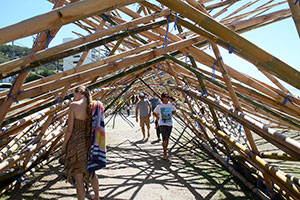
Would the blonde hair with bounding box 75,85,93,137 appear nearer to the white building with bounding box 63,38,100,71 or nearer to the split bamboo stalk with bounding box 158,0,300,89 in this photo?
the split bamboo stalk with bounding box 158,0,300,89

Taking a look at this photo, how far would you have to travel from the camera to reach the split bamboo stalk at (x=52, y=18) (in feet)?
3.71

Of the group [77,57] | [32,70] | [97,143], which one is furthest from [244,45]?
[77,57]

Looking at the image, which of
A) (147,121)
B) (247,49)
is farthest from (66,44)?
(147,121)

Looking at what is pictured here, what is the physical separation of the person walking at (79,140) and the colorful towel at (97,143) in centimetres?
5

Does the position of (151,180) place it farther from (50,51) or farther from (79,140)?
(50,51)

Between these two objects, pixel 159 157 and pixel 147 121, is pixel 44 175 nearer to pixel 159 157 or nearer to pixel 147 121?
pixel 159 157

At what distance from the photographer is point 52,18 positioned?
117 centimetres

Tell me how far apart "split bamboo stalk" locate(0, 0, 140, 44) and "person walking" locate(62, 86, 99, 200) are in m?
1.03

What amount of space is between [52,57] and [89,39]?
40 centimetres

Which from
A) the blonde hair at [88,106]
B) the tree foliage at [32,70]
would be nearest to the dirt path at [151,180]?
the blonde hair at [88,106]

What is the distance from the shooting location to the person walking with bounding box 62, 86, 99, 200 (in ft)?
6.86

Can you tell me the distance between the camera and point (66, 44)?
73.3 inches

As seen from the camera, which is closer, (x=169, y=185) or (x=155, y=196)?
(x=155, y=196)

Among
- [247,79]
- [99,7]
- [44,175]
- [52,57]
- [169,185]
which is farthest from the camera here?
[44,175]
